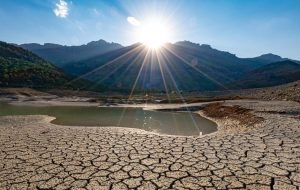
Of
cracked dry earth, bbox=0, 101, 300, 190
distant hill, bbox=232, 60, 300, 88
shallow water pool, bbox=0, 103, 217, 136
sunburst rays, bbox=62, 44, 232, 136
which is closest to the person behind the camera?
cracked dry earth, bbox=0, 101, 300, 190

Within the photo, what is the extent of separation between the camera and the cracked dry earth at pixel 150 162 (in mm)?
6160

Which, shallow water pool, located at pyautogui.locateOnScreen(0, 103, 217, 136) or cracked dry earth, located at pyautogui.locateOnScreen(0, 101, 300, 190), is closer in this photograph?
cracked dry earth, located at pyautogui.locateOnScreen(0, 101, 300, 190)

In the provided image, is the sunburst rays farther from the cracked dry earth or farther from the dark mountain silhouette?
the cracked dry earth

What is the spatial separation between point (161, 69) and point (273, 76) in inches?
2224

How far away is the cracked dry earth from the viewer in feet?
20.2

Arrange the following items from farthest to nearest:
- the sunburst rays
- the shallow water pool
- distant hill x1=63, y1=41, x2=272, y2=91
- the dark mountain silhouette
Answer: the sunburst rays → distant hill x1=63, y1=41, x2=272, y2=91 → the dark mountain silhouette → the shallow water pool

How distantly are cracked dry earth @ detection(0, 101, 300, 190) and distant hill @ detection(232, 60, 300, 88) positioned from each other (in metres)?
86.8

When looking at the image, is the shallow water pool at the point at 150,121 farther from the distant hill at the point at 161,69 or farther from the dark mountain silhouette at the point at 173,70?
the distant hill at the point at 161,69

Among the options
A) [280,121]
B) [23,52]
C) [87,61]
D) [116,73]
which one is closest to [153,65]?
[116,73]

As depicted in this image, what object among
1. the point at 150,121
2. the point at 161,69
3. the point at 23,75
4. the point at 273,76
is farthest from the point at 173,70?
the point at 150,121

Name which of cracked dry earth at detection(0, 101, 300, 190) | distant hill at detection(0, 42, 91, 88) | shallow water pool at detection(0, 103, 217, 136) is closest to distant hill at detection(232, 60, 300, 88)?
distant hill at detection(0, 42, 91, 88)

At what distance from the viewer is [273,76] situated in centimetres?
10412

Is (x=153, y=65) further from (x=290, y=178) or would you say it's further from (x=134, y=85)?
(x=290, y=178)

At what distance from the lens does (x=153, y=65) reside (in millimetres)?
147750
